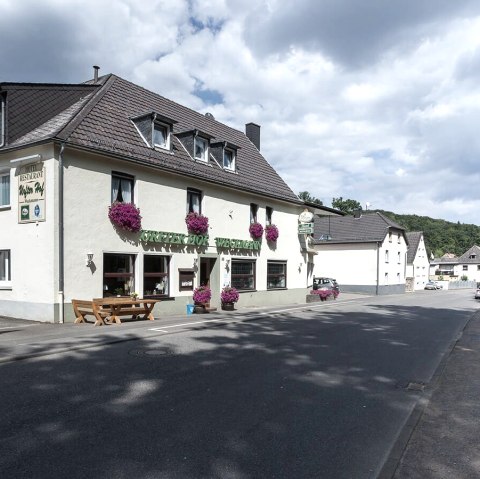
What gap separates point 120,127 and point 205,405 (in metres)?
13.8

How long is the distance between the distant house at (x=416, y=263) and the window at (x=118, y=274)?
52370 mm

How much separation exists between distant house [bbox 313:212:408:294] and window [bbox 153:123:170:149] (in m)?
32.9

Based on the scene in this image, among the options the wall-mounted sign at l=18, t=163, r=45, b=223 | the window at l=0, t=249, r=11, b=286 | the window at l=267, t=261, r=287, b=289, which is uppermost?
the wall-mounted sign at l=18, t=163, r=45, b=223

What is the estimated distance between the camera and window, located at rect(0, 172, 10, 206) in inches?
626

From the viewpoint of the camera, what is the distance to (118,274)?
16.4 metres

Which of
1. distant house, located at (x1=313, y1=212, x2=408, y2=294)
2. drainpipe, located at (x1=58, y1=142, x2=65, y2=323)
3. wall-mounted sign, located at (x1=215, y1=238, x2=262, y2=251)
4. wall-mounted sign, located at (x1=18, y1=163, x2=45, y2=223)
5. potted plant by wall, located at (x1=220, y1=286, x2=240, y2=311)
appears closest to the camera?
drainpipe, located at (x1=58, y1=142, x2=65, y2=323)

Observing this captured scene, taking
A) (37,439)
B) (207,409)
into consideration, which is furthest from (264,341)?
(37,439)

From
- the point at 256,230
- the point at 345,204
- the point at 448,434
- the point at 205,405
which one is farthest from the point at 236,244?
the point at 345,204

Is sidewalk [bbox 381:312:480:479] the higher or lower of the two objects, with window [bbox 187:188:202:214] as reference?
lower

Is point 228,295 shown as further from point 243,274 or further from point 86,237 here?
point 86,237

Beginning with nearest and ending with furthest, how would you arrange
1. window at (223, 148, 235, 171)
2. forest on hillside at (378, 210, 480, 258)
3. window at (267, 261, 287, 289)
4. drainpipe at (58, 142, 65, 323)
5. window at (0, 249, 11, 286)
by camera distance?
drainpipe at (58, 142, 65, 323) < window at (0, 249, 11, 286) < window at (223, 148, 235, 171) < window at (267, 261, 287, 289) < forest on hillside at (378, 210, 480, 258)

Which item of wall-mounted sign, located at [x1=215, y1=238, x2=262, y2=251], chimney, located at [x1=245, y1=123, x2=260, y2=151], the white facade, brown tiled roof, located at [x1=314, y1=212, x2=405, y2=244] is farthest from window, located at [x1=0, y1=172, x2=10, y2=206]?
brown tiled roof, located at [x1=314, y1=212, x2=405, y2=244]

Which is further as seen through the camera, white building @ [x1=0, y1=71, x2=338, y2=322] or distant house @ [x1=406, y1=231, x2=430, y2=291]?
distant house @ [x1=406, y1=231, x2=430, y2=291]

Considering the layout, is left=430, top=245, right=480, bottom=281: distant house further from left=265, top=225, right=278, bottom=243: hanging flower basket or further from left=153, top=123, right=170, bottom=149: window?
left=153, top=123, right=170, bottom=149: window
